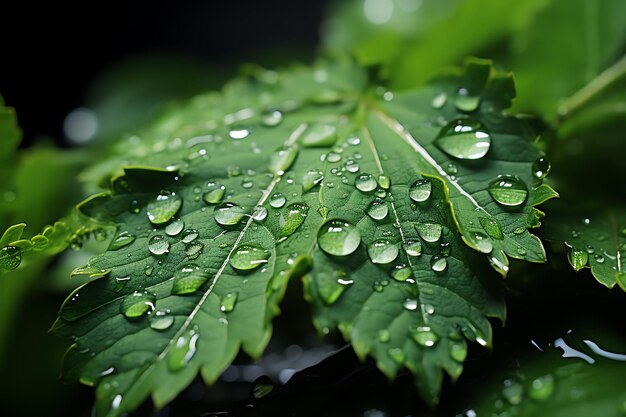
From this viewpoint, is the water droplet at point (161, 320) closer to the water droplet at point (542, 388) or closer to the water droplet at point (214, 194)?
the water droplet at point (214, 194)

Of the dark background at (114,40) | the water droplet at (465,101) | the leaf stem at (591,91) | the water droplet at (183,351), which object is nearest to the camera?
the water droplet at (183,351)

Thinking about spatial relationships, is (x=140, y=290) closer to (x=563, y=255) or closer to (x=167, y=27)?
(x=563, y=255)

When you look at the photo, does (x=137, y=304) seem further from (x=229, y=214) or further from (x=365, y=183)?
(x=365, y=183)

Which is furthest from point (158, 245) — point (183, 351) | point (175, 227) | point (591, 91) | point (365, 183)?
point (591, 91)

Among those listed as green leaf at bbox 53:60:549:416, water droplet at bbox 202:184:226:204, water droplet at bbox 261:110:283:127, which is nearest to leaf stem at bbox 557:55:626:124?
green leaf at bbox 53:60:549:416

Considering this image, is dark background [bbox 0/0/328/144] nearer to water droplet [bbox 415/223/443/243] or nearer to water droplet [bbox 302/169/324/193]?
water droplet [bbox 302/169/324/193]

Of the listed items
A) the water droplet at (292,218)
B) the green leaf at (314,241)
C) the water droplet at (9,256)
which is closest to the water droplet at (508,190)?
the green leaf at (314,241)
